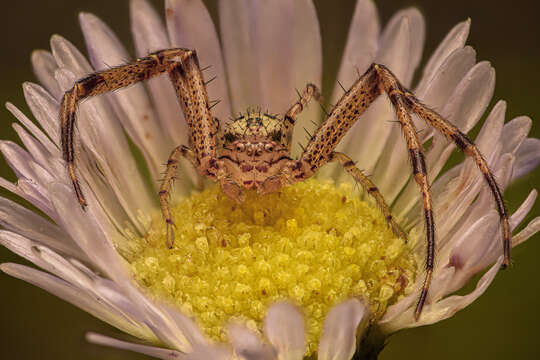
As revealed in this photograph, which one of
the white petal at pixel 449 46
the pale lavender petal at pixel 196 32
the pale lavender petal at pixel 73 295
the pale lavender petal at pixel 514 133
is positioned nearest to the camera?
the pale lavender petal at pixel 73 295

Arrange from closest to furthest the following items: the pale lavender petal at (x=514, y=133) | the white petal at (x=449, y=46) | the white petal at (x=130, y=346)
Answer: the white petal at (x=130, y=346), the pale lavender petal at (x=514, y=133), the white petal at (x=449, y=46)

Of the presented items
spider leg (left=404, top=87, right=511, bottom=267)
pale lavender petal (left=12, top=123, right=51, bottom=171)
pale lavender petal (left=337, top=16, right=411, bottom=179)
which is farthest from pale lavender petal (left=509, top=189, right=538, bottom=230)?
pale lavender petal (left=12, top=123, right=51, bottom=171)

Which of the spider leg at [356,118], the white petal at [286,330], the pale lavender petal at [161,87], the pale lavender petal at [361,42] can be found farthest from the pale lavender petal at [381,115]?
the white petal at [286,330]

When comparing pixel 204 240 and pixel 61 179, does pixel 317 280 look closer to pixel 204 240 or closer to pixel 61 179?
pixel 204 240

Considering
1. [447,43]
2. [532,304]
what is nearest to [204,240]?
[447,43]

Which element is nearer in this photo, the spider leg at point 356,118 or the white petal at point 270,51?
the spider leg at point 356,118

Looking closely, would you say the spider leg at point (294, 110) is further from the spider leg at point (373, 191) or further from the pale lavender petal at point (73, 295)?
the pale lavender petal at point (73, 295)

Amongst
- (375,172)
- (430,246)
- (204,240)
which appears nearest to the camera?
(430,246)
